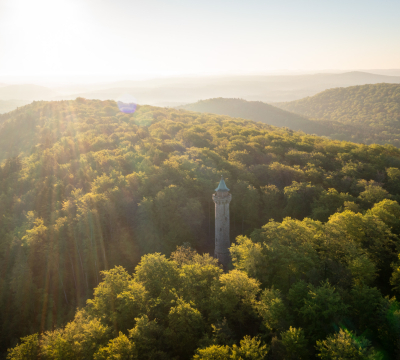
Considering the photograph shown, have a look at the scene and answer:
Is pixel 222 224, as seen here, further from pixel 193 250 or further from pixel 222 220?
pixel 193 250

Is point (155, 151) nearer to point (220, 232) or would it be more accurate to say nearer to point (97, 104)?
point (220, 232)

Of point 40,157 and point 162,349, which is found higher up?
point 40,157

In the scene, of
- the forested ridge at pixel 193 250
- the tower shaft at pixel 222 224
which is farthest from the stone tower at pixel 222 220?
the forested ridge at pixel 193 250

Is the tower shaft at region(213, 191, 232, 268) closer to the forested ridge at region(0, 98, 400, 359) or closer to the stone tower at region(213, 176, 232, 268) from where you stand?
the stone tower at region(213, 176, 232, 268)

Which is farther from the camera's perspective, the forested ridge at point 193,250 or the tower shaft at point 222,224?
the tower shaft at point 222,224

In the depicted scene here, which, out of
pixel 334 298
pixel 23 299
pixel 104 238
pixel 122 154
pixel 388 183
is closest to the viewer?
pixel 334 298

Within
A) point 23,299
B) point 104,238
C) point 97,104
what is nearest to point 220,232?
point 104,238

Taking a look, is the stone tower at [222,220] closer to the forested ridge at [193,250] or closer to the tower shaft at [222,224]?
the tower shaft at [222,224]
